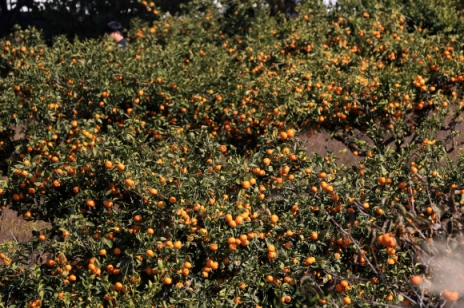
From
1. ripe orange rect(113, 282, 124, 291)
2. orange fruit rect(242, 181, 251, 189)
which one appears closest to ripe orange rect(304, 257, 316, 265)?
orange fruit rect(242, 181, 251, 189)

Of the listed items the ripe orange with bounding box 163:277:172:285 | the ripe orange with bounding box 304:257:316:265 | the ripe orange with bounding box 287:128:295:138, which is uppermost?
the ripe orange with bounding box 287:128:295:138

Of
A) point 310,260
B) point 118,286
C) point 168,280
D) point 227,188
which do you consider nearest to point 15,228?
point 227,188

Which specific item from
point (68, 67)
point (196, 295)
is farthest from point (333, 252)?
point (68, 67)

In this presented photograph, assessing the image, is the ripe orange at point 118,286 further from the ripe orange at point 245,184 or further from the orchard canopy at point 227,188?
the ripe orange at point 245,184

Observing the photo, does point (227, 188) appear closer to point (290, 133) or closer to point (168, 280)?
point (290, 133)

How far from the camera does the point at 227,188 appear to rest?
13.5ft

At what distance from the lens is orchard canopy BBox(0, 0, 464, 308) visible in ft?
11.4

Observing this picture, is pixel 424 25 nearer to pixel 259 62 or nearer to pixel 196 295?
pixel 259 62

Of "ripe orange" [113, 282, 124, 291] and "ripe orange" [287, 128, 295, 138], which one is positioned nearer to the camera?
"ripe orange" [113, 282, 124, 291]

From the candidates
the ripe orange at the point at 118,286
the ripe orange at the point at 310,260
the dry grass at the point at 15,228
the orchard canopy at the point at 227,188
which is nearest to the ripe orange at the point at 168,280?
the orchard canopy at the point at 227,188

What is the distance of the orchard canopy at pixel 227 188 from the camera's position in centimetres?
348

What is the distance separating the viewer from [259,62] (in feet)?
24.6

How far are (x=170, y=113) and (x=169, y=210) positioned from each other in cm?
259

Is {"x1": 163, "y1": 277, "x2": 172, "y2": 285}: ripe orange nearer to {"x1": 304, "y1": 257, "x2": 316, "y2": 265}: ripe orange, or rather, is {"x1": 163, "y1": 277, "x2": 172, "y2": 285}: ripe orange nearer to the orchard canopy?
the orchard canopy
